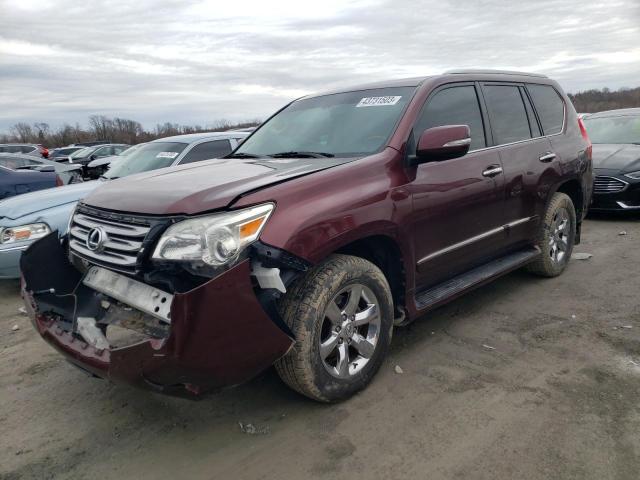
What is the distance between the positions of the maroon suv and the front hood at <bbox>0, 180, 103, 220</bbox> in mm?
2359

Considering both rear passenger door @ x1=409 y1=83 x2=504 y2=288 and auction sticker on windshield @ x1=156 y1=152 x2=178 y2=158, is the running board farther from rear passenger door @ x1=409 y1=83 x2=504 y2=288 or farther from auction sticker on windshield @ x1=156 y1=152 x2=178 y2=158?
auction sticker on windshield @ x1=156 y1=152 x2=178 y2=158

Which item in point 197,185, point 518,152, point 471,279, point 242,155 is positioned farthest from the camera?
point 518,152

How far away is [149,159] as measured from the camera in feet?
22.1

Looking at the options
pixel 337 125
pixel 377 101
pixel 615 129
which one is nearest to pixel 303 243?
pixel 337 125

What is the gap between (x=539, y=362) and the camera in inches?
134

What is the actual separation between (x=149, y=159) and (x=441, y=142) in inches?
183

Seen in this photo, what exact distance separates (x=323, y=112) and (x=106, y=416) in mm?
2586

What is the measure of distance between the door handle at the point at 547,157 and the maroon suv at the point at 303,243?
0.03 m

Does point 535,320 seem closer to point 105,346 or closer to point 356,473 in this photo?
point 356,473

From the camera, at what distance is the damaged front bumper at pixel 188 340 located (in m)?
2.26

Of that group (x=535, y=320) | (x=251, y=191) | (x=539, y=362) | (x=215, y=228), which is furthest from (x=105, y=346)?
(x=535, y=320)

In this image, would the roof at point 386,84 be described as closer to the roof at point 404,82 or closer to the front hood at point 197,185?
the roof at point 404,82

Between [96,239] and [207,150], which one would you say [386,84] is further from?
[207,150]

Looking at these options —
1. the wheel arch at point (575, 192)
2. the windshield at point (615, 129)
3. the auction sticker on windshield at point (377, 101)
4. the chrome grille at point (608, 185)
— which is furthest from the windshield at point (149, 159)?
the windshield at point (615, 129)
